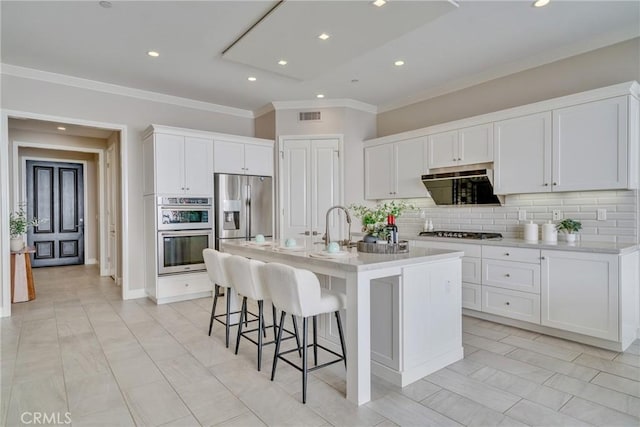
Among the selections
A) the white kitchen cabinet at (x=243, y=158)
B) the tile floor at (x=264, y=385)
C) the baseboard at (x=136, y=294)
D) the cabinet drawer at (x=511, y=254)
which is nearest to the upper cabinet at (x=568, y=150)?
the cabinet drawer at (x=511, y=254)

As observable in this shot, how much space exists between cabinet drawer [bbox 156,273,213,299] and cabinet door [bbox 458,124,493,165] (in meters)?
3.73

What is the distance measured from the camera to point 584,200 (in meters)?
3.63

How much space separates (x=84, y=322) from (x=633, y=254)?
17.9ft

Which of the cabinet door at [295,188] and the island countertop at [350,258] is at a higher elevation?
the cabinet door at [295,188]

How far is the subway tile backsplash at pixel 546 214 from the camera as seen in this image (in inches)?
133

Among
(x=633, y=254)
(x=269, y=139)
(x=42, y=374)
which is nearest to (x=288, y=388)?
(x=42, y=374)

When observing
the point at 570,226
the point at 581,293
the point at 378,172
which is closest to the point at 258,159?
the point at 378,172

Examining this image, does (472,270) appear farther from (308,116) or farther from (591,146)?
(308,116)

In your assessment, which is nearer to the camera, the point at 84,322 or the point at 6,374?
the point at 6,374

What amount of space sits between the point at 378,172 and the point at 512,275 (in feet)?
7.97

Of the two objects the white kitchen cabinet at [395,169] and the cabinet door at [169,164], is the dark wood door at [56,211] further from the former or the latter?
the white kitchen cabinet at [395,169]

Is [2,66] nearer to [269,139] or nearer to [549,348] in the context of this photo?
[269,139]

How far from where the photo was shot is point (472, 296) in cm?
400

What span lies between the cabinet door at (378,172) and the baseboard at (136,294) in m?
3.54
